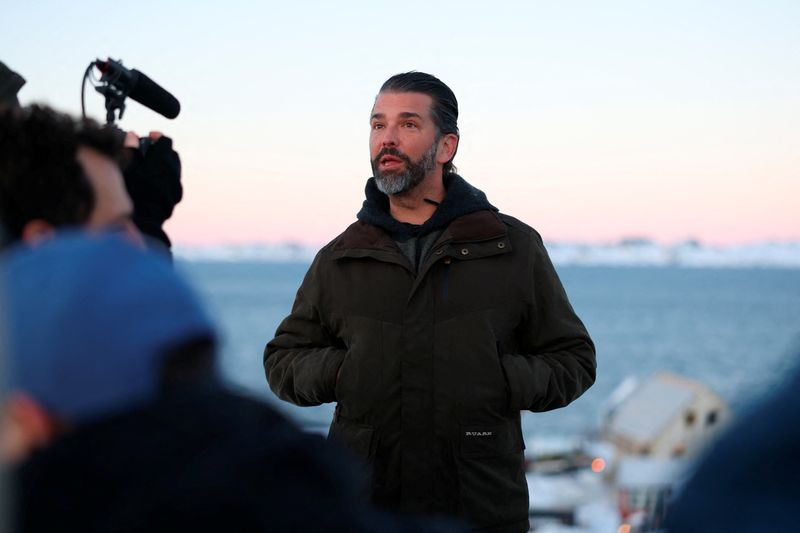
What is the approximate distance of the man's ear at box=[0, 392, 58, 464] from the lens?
0.96 m

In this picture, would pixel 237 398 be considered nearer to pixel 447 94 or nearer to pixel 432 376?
pixel 432 376

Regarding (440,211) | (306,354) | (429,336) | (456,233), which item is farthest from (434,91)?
(306,354)

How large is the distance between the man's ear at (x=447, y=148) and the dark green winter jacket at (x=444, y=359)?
0.28 m

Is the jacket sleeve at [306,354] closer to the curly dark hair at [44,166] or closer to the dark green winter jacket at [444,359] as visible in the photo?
the dark green winter jacket at [444,359]

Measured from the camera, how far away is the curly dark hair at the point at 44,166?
1514 mm

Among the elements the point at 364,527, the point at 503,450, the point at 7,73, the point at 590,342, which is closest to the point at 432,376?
the point at 503,450

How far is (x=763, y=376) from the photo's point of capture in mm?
975

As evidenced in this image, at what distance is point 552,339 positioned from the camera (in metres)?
3.12

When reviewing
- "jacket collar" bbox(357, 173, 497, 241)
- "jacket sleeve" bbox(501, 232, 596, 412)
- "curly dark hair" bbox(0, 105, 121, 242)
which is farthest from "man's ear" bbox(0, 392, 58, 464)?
"jacket collar" bbox(357, 173, 497, 241)

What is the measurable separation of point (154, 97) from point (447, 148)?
1112 millimetres

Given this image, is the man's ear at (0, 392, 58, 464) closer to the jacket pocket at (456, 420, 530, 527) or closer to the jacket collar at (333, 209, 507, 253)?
the jacket pocket at (456, 420, 530, 527)

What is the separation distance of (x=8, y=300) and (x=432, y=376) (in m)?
2.07

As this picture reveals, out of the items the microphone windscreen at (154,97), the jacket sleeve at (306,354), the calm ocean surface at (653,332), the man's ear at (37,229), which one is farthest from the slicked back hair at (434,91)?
the calm ocean surface at (653,332)

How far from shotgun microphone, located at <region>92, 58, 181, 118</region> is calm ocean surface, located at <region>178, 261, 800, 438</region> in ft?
5.31
